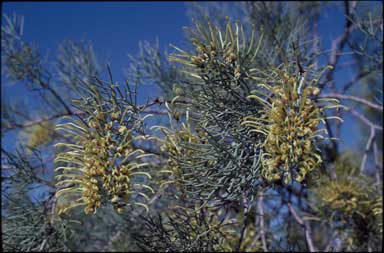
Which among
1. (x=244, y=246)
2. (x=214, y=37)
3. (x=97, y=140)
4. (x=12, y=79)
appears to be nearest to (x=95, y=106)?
(x=97, y=140)

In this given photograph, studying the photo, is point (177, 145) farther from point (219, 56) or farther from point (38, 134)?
point (38, 134)

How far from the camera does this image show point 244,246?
2.49 feet

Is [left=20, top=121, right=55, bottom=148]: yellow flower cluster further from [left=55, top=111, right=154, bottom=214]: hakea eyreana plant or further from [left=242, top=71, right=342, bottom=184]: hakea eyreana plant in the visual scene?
[left=242, top=71, right=342, bottom=184]: hakea eyreana plant

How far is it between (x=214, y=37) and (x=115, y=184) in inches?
7.1

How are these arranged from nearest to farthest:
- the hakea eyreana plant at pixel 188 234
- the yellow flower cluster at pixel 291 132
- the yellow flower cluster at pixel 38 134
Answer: the yellow flower cluster at pixel 291 132 → the hakea eyreana plant at pixel 188 234 → the yellow flower cluster at pixel 38 134

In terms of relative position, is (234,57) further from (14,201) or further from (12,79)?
(12,79)

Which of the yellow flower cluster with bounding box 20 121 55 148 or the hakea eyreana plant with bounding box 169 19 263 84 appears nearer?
the hakea eyreana plant with bounding box 169 19 263 84

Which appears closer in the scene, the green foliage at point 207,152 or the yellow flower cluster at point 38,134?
the green foliage at point 207,152

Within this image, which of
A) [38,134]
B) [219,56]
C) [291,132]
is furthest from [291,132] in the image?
[38,134]

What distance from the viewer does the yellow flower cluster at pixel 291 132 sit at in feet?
1.26

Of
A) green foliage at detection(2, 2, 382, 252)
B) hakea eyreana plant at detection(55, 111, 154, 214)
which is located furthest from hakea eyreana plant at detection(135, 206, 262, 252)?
hakea eyreana plant at detection(55, 111, 154, 214)

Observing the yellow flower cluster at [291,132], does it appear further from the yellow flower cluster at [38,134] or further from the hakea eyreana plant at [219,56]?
the yellow flower cluster at [38,134]

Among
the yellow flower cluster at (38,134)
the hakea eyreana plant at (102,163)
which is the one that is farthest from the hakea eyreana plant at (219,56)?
the yellow flower cluster at (38,134)

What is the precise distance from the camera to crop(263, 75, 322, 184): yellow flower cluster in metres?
0.38
